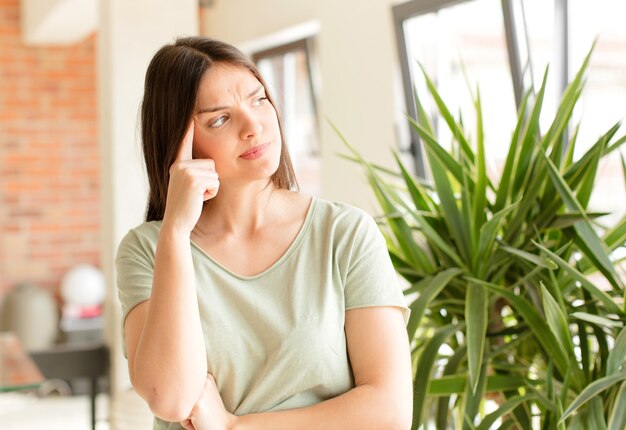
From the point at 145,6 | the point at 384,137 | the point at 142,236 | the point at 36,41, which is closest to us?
the point at 142,236

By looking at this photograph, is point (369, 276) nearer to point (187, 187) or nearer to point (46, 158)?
point (187, 187)

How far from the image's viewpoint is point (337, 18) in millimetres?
5211

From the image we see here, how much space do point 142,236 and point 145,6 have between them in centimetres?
450

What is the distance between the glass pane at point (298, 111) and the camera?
21.8ft

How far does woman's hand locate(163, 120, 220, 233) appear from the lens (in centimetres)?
170

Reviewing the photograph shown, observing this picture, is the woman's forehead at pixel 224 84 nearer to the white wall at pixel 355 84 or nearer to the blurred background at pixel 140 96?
the blurred background at pixel 140 96

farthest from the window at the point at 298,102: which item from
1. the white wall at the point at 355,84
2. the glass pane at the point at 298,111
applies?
the white wall at the point at 355,84

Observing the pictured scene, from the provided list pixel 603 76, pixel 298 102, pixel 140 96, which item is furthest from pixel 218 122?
pixel 298 102

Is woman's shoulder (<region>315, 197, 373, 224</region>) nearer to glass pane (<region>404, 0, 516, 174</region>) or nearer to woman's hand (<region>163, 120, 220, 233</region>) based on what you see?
woman's hand (<region>163, 120, 220, 233</region>)

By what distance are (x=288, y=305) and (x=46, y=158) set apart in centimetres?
735

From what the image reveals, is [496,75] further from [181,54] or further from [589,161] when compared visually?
[181,54]

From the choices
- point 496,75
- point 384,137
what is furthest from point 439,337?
point 496,75

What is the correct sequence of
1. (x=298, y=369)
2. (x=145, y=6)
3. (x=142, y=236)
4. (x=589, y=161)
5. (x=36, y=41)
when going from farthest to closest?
(x=36, y=41)
(x=145, y=6)
(x=589, y=161)
(x=142, y=236)
(x=298, y=369)

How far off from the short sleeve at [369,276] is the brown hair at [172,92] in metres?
0.27
